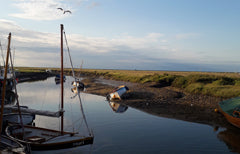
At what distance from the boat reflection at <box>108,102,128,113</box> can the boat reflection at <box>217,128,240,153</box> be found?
17.7m

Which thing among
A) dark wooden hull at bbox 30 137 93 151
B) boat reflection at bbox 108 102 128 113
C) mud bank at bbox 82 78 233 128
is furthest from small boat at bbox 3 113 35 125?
mud bank at bbox 82 78 233 128

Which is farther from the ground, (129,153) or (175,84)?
(175,84)

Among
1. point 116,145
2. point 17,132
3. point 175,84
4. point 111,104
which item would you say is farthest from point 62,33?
point 175,84

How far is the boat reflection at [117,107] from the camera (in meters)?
37.8

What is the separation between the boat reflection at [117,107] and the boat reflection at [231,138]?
58.2 feet

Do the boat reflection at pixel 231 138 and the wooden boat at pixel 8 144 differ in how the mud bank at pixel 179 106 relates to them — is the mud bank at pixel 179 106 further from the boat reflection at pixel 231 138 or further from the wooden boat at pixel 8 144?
the wooden boat at pixel 8 144

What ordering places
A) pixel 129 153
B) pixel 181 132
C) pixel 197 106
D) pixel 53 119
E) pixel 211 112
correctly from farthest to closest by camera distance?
pixel 197 106 → pixel 211 112 → pixel 53 119 → pixel 181 132 → pixel 129 153

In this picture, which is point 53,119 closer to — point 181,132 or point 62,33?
point 62,33

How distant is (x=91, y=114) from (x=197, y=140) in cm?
1816

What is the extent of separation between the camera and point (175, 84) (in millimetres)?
60906

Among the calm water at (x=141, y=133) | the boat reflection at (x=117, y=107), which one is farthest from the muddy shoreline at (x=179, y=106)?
the calm water at (x=141, y=133)

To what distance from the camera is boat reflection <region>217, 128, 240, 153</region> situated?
20844mm

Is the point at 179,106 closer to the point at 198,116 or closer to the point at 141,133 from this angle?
the point at 198,116

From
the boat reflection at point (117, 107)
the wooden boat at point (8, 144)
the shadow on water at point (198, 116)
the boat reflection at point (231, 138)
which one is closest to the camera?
the wooden boat at point (8, 144)
